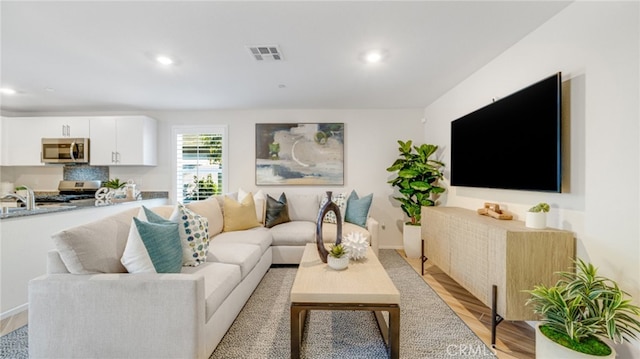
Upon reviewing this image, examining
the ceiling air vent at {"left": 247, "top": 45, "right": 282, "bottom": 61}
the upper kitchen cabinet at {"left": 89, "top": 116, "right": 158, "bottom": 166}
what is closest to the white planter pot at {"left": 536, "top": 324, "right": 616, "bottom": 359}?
the ceiling air vent at {"left": 247, "top": 45, "right": 282, "bottom": 61}

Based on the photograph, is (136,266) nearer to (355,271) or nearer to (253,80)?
(355,271)

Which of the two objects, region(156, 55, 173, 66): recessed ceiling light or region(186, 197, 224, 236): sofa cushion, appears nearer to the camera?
region(156, 55, 173, 66): recessed ceiling light

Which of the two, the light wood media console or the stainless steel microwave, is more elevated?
the stainless steel microwave

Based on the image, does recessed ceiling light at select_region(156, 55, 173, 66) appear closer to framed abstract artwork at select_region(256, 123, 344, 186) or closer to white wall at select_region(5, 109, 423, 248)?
white wall at select_region(5, 109, 423, 248)

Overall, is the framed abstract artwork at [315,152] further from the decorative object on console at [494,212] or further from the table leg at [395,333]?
the table leg at [395,333]

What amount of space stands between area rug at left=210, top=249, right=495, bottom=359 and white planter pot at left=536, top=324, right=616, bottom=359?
0.42 metres

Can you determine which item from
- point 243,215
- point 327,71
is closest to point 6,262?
point 243,215

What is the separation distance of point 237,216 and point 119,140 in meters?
2.59

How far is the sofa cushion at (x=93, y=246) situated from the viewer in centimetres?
144

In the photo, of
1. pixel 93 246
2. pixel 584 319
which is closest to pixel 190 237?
pixel 93 246

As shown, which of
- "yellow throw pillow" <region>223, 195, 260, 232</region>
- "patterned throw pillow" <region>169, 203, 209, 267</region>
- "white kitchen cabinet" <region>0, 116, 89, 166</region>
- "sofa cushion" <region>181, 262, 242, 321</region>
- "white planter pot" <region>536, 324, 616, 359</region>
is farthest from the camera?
"white kitchen cabinet" <region>0, 116, 89, 166</region>

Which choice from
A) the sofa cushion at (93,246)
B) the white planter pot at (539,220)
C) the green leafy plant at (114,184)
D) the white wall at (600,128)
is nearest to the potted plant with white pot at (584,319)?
the white wall at (600,128)

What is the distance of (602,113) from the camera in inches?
60.5

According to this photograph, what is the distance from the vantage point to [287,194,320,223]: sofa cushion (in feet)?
13.2
